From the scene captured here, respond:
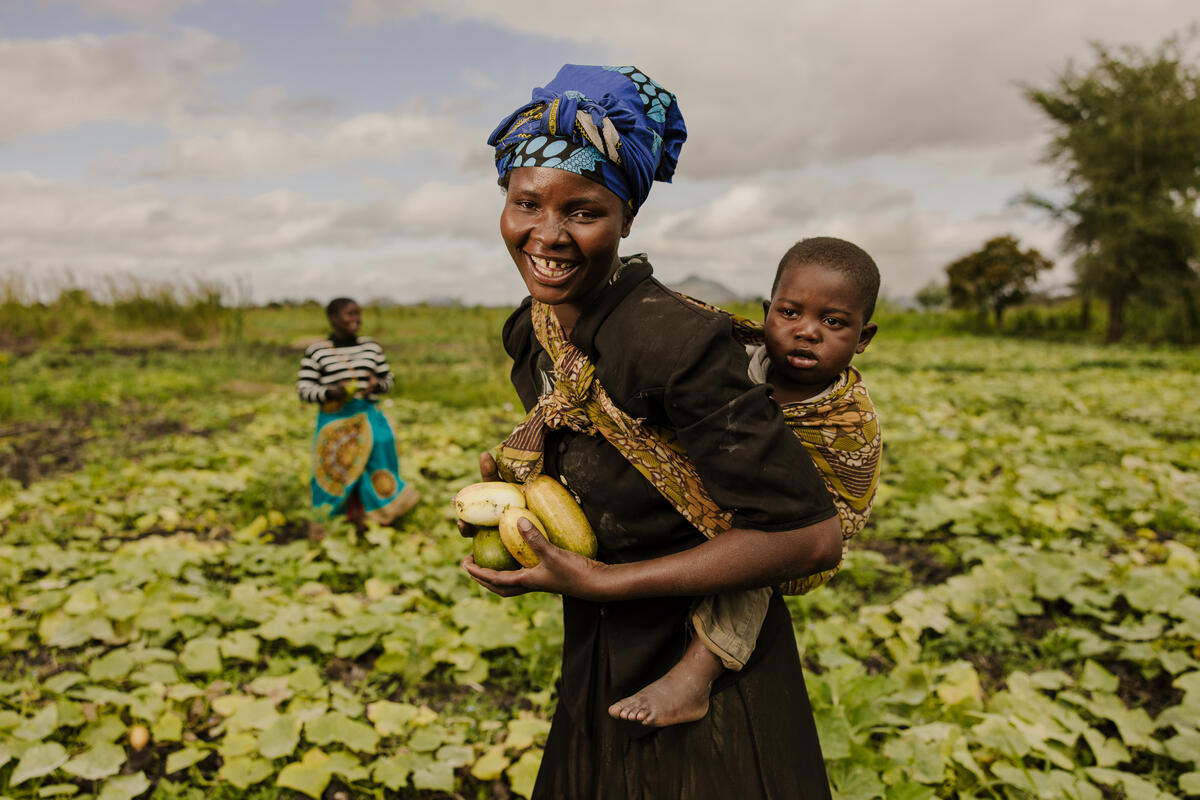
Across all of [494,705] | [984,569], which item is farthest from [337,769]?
[984,569]

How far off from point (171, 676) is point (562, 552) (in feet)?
9.35

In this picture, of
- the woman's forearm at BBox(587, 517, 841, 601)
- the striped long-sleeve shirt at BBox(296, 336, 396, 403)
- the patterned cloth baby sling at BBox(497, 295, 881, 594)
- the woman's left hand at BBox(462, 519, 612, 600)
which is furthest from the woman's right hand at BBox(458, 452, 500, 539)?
the striped long-sleeve shirt at BBox(296, 336, 396, 403)

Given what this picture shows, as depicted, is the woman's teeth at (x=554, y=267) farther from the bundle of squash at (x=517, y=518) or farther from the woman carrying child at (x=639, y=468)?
the bundle of squash at (x=517, y=518)

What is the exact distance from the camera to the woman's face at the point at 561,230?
115 cm

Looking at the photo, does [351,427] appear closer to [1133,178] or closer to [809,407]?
[809,407]

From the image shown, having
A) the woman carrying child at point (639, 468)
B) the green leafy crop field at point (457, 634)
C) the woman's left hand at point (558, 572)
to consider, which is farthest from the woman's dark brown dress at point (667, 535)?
the green leafy crop field at point (457, 634)

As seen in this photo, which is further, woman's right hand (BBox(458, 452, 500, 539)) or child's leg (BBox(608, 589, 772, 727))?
woman's right hand (BBox(458, 452, 500, 539))

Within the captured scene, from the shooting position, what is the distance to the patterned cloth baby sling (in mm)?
1173

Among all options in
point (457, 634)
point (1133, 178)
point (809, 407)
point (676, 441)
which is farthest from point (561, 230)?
point (1133, 178)

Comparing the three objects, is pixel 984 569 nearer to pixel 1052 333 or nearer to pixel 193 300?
pixel 193 300

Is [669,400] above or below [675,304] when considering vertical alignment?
below

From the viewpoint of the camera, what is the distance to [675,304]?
1.13 m

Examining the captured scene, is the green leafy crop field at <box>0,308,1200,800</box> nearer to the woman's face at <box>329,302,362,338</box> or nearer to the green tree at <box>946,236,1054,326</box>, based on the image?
the woman's face at <box>329,302,362,338</box>

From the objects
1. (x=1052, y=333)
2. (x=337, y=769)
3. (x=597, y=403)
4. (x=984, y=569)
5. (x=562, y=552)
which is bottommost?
(x=337, y=769)
